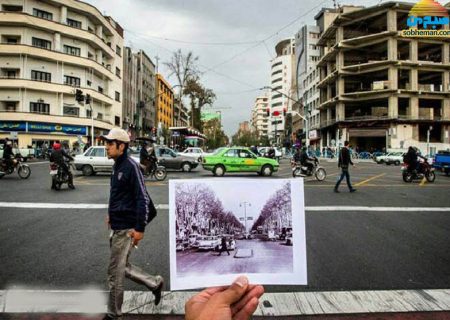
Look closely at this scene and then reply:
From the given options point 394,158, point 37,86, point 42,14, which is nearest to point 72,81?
point 37,86

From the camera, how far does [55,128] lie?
1577 inches

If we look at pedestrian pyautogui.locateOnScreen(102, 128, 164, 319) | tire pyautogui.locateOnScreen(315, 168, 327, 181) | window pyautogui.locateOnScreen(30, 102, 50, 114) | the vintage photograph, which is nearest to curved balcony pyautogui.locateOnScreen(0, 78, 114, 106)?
window pyautogui.locateOnScreen(30, 102, 50, 114)

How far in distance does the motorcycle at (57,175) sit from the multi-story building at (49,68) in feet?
79.4

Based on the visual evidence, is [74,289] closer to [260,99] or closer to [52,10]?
[52,10]

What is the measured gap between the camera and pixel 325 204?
9.32 meters

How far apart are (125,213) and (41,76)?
145ft

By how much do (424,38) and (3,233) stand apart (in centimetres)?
5236

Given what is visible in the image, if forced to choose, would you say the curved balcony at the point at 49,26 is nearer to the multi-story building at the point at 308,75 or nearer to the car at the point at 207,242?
the multi-story building at the point at 308,75

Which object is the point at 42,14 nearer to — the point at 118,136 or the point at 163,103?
the point at 163,103

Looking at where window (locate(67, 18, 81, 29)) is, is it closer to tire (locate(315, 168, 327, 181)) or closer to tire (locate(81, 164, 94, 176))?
tire (locate(81, 164, 94, 176))

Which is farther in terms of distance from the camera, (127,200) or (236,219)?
(127,200)

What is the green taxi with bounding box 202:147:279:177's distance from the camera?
58.5 ft

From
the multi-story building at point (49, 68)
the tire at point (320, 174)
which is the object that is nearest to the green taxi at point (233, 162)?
the tire at point (320, 174)

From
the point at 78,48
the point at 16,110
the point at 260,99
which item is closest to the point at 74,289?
the point at 16,110
